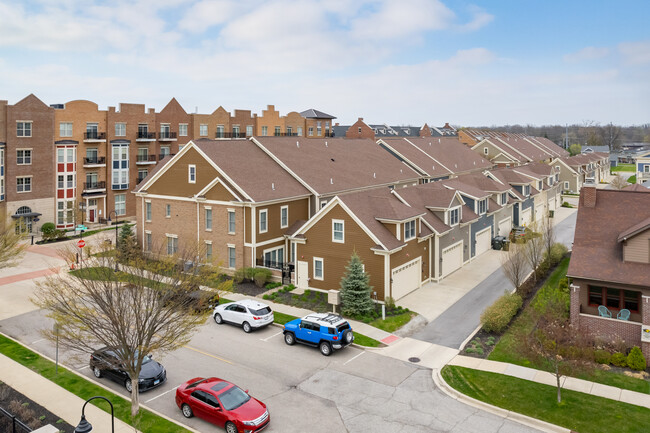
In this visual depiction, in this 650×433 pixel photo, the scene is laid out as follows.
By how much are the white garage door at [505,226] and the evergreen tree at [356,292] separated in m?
25.9

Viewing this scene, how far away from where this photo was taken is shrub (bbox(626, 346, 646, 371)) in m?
21.5

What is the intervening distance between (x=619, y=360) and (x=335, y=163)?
31.6 meters

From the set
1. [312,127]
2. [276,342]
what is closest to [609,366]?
[276,342]

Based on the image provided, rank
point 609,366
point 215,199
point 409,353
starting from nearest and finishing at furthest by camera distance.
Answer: point 609,366 → point 409,353 → point 215,199

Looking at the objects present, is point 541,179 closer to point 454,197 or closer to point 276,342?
point 454,197

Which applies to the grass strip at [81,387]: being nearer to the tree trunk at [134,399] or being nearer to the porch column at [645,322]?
the tree trunk at [134,399]

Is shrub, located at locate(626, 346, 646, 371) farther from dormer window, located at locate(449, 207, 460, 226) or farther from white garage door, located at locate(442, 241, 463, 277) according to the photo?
dormer window, located at locate(449, 207, 460, 226)

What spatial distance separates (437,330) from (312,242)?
34.1 ft

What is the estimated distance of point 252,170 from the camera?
1580 inches

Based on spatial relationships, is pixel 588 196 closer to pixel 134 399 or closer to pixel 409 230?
pixel 409 230

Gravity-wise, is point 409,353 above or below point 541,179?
below

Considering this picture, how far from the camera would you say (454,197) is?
3884cm

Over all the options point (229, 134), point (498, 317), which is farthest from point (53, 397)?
point (229, 134)

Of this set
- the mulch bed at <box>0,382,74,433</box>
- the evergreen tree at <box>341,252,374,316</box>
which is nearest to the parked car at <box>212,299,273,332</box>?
the evergreen tree at <box>341,252,374,316</box>
